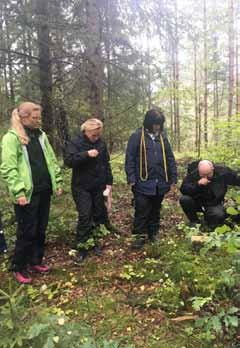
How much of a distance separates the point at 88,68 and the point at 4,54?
9.61 feet

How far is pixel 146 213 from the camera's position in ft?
18.1

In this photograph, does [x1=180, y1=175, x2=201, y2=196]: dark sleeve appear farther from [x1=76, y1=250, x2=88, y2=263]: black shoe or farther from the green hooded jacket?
the green hooded jacket

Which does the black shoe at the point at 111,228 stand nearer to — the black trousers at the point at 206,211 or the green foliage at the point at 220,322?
the black trousers at the point at 206,211

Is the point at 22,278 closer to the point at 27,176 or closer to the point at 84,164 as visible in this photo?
the point at 27,176

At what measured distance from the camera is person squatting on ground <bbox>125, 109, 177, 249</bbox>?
210 inches

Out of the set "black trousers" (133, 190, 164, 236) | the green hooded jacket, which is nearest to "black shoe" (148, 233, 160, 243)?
"black trousers" (133, 190, 164, 236)

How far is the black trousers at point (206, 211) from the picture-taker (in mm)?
5621

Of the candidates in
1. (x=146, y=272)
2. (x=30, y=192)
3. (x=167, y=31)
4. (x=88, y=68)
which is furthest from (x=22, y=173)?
(x=167, y=31)

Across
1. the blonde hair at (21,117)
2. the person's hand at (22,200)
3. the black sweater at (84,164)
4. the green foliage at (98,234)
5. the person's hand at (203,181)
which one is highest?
the blonde hair at (21,117)

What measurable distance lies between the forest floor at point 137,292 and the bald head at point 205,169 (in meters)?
0.92

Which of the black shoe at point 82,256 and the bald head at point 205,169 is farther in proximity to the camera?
the bald head at point 205,169

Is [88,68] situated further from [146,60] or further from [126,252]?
[126,252]

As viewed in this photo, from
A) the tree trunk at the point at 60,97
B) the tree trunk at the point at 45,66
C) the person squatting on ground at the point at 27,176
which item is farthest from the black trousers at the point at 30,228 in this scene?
the tree trunk at the point at 45,66

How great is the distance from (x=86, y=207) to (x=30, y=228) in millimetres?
902
